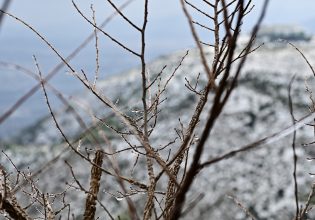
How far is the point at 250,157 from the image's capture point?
27422 mm

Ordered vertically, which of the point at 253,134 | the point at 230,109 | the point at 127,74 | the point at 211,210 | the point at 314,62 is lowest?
the point at 211,210

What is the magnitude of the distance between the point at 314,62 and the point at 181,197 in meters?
33.4

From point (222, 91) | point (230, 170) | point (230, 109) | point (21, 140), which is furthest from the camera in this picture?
point (21, 140)

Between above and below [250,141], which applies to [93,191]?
below

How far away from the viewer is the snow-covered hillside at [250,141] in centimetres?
2427

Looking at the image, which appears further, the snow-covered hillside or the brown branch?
the snow-covered hillside

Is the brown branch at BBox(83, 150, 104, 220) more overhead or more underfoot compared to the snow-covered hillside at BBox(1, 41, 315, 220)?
more underfoot

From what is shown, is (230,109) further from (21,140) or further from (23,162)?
(21,140)

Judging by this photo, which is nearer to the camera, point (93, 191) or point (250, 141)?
point (93, 191)

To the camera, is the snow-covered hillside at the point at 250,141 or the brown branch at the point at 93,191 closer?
the brown branch at the point at 93,191

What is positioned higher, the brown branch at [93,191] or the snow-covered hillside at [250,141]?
the snow-covered hillside at [250,141]

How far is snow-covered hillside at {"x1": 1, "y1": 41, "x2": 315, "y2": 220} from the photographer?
2427cm

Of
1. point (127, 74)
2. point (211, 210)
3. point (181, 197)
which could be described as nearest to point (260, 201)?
point (211, 210)

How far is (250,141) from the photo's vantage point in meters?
27.6
